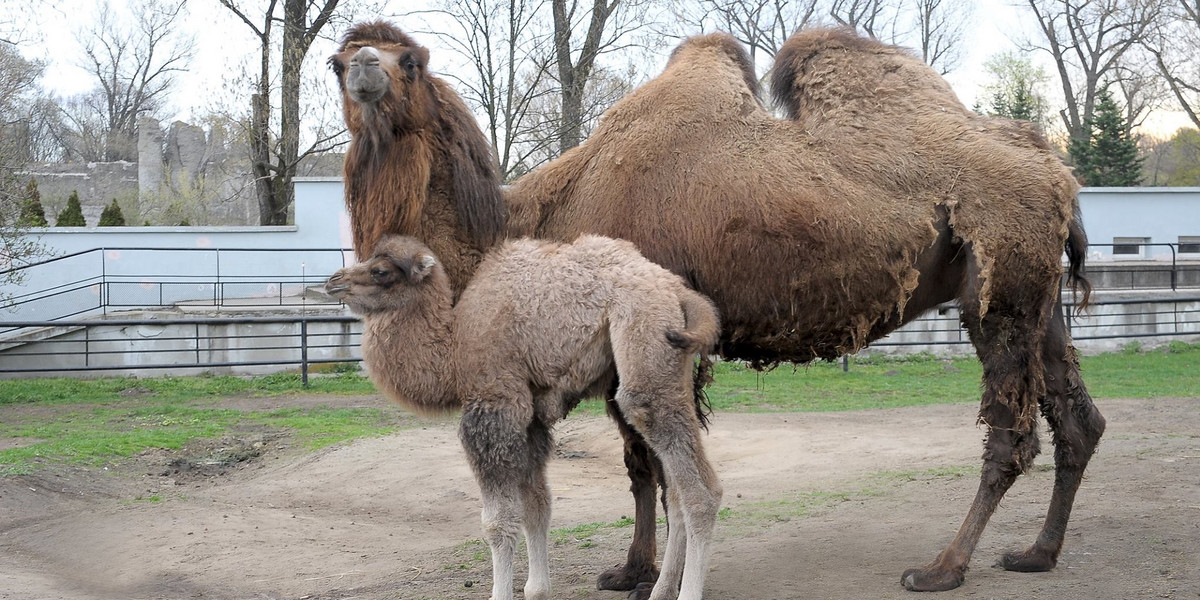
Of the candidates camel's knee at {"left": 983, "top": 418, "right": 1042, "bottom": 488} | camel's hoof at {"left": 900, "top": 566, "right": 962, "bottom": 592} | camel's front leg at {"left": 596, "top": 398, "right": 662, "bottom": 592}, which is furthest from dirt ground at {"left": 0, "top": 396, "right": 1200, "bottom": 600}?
camel's knee at {"left": 983, "top": 418, "right": 1042, "bottom": 488}

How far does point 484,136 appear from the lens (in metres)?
5.65

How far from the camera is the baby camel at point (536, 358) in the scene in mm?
4664

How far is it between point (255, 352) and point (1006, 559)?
16.3 m

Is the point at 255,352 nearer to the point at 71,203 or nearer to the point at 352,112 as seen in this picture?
the point at 352,112

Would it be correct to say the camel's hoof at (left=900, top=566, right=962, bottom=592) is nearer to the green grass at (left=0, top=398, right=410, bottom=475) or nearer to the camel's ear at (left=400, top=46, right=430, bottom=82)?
the camel's ear at (left=400, top=46, right=430, bottom=82)

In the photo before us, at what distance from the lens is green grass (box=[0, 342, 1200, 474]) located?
11773mm

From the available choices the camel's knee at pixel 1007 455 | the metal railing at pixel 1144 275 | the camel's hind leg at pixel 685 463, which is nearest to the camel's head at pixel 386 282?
Answer: the camel's hind leg at pixel 685 463

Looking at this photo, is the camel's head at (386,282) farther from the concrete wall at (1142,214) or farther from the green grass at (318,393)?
the concrete wall at (1142,214)

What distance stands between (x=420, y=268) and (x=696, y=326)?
1329mm

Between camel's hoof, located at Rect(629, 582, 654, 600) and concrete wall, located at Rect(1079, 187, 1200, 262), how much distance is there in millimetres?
29092

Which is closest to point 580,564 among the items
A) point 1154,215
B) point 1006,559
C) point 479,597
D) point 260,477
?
point 479,597

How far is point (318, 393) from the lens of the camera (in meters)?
16.6

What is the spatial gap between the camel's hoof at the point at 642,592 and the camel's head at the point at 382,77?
102 inches

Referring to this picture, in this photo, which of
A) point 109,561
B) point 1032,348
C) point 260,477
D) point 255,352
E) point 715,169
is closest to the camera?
point 715,169
